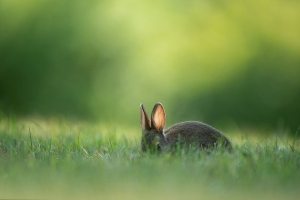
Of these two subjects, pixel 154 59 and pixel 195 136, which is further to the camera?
pixel 154 59

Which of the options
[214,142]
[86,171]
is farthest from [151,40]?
[86,171]

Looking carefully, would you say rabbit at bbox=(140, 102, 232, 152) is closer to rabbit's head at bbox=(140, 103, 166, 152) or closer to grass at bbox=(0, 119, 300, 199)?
rabbit's head at bbox=(140, 103, 166, 152)

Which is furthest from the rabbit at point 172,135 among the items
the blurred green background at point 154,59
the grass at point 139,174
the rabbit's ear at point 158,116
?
the blurred green background at point 154,59

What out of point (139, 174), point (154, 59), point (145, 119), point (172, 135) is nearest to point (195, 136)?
point (172, 135)

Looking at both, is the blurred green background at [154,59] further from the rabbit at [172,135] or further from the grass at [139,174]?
the grass at [139,174]

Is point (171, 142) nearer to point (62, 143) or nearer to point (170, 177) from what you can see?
point (62, 143)

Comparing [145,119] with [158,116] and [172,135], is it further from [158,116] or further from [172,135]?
[172,135]
